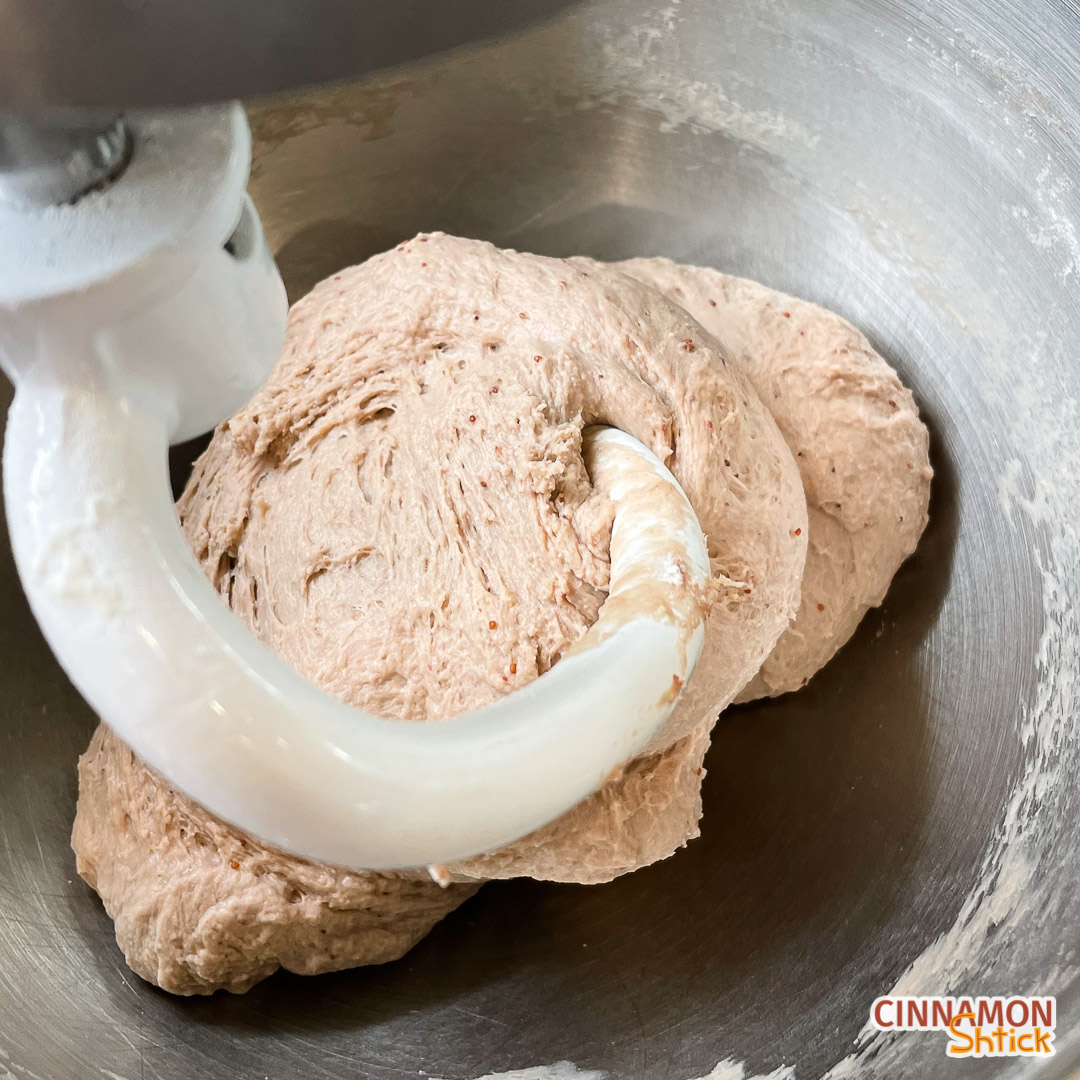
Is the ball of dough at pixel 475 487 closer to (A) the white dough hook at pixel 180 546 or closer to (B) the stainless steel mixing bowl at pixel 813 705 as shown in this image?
(B) the stainless steel mixing bowl at pixel 813 705

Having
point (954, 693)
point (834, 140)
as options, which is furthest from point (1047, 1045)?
point (834, 140)

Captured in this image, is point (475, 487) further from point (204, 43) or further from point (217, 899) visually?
point (204, 43)

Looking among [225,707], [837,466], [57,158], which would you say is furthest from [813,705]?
[57,158]

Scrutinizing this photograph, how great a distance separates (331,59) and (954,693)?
939 mm

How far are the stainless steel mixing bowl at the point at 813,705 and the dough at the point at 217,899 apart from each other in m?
0.05

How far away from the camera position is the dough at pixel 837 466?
1050 millimetres

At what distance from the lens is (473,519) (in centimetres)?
90

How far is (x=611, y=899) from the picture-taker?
1017 mm

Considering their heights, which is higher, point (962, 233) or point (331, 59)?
point (331, 59)

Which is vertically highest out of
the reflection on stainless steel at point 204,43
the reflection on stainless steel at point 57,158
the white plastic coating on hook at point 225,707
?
the reflection on stainless steel at point 204,43

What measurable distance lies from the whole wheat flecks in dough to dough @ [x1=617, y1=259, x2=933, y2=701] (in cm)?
9

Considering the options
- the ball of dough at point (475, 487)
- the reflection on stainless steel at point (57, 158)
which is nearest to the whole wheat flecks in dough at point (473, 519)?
the ball of dough at point (475, 487)

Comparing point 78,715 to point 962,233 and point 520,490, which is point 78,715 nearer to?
point 520,490

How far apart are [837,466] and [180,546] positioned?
2.58 ft
